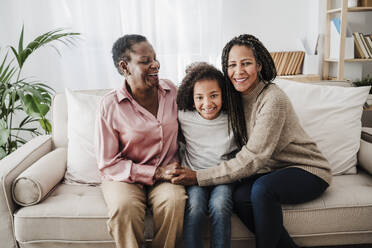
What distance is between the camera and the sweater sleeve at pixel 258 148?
1.34 m

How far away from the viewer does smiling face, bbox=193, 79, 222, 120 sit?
1.46 meters

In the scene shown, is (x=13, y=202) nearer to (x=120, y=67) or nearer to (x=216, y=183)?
(x=120, y=67)

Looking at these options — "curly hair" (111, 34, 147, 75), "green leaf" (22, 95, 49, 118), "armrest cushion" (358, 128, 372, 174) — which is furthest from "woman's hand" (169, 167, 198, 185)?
"green leaf" (22, 95, 49, 118)

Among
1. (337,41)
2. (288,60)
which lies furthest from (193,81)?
(337,41)

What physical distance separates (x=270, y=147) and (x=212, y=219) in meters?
0.36

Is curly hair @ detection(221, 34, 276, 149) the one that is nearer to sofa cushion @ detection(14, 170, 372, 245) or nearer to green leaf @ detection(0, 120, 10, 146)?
sofa cushion @ detection(14, 170, 372, 245)

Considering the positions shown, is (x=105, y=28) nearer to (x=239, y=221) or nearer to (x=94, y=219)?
(x=94, y=219)

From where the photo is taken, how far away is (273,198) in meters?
1.28

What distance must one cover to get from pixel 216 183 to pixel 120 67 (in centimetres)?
67

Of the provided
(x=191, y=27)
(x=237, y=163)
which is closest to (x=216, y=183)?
(x=237, y=163)

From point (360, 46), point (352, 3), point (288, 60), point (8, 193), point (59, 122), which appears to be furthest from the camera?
point (288, 60)

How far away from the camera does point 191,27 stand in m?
2.76

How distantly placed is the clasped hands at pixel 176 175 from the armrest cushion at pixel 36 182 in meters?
0.48

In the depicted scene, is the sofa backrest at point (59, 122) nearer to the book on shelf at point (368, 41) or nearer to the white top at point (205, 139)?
the white top at point (205, 139)
